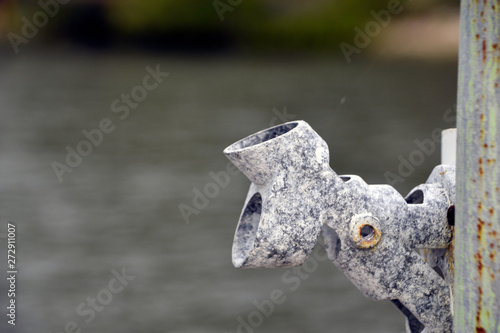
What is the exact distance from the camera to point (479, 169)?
2.89ft

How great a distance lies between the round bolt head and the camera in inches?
40.3

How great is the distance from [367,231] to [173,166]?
247 centimetres

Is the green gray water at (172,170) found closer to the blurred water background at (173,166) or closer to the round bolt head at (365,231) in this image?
the blurred water background at (173,166)

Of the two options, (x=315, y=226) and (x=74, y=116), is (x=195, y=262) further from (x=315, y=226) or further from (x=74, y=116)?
(x=315, y=226)

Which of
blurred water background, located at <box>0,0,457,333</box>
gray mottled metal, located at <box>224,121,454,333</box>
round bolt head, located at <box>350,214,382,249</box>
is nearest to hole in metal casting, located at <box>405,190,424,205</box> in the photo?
gray mottled metal, located at <box>224,121,454,333</box>

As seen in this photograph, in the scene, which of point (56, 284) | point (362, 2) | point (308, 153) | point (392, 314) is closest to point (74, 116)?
point (56, 284)

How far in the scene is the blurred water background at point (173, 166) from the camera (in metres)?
3.17

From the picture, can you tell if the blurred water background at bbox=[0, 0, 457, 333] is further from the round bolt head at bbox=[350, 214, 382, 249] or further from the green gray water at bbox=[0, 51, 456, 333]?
the round bolt head at bbox=[350, 214, 382, 249]

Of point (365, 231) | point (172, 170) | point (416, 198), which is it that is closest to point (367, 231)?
point (365, 231)

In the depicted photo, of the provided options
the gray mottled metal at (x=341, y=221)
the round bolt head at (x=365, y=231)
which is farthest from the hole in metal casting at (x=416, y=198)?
the round bolt head at (x=365, y=231)

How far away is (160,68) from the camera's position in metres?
3.41

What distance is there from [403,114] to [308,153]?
266cm

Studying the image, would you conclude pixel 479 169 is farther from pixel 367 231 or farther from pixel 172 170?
pixel 172 170

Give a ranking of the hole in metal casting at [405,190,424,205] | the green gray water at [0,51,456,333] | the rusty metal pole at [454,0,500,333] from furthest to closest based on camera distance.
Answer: the green gray water at [0,51,456,333], the hole in metal casting at [405,190,424,205], the rusty metal pole at [454,0,500,333]
